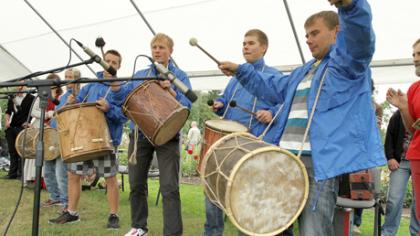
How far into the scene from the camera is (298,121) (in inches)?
92.0

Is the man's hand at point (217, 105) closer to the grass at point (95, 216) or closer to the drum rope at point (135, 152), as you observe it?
the drum rope at point (135, 152)

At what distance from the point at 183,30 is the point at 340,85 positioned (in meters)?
4.79

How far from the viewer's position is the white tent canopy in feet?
17.0

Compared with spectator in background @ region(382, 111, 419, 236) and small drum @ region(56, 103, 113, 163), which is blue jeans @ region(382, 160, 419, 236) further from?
small drum @ region(56, 103, 113, 163)

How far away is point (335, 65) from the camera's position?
7.16ft

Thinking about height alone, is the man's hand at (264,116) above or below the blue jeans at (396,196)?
above

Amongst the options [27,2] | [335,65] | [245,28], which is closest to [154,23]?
[245,28]

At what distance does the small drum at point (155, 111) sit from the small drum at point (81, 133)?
0.48 meters

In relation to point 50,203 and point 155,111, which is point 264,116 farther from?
point 50,203

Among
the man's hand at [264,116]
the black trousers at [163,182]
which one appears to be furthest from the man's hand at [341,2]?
the black trousers at [163,182]

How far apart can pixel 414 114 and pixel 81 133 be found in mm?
2755

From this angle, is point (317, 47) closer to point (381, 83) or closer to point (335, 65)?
point (335, 65)

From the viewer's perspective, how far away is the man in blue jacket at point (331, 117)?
209 centimetres

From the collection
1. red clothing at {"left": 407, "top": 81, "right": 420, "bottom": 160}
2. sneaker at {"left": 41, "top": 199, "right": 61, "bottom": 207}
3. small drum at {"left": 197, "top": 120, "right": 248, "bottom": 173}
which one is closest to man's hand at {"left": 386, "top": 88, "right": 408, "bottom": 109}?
red clothing at {"left": 407, "top": 81, "right": 420, "bottom": 160}
